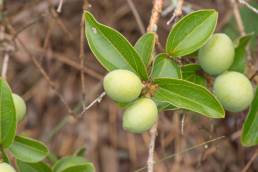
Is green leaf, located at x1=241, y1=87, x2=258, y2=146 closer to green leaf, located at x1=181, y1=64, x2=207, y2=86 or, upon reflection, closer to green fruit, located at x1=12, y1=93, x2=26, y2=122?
green leaf, located at x1=181, y1=64, x2=207, y2=86

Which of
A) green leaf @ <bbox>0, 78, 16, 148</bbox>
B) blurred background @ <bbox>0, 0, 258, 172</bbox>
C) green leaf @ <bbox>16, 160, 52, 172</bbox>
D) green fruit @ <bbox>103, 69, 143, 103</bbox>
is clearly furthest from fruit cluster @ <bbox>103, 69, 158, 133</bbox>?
blurred background @ <bbox>0, 0, 258, 172</bbox>

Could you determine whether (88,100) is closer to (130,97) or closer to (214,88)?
(214,88)

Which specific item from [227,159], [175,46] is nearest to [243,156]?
[227,159]

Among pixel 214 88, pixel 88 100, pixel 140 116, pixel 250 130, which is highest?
pixel 140 116

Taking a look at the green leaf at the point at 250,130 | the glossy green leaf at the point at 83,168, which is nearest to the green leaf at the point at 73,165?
the glossy green leaf at the point at 83,168

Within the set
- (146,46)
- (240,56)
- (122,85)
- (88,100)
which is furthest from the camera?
(88,100)

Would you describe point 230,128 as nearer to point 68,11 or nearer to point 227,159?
point 227,159

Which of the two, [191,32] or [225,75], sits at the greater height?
[191,32]

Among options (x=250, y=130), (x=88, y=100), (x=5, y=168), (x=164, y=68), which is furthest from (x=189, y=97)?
(x=88, y=100)

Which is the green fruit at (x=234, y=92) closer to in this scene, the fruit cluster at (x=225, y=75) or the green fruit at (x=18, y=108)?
the fruit cluster at (x=225, y=75)
